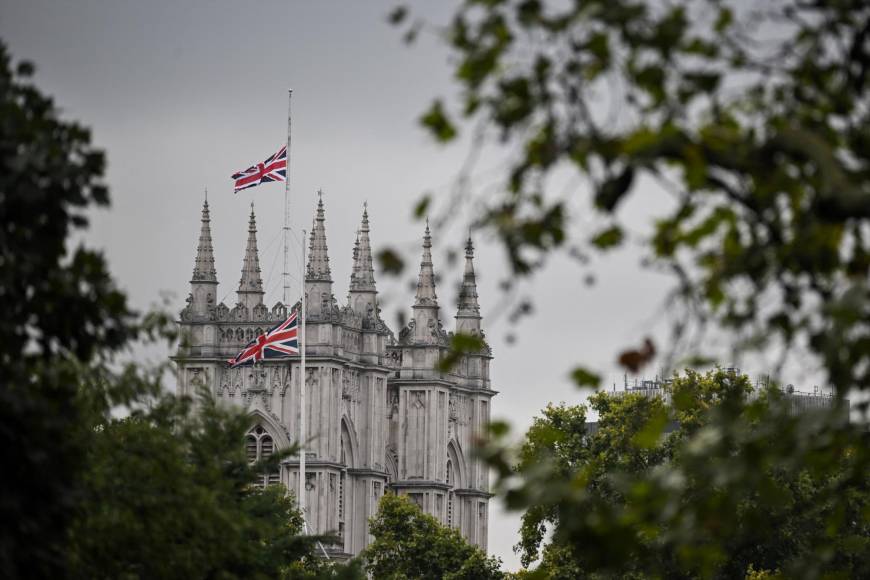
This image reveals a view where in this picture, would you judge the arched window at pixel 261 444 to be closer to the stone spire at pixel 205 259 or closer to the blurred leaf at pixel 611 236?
the stone spire at pixel 205 259

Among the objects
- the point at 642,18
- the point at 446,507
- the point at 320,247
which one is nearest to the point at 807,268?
the point at 642,18

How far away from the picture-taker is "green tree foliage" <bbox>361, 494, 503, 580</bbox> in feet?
348

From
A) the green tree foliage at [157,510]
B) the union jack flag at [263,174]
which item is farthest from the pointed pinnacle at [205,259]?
the green tree foliage at [157,510]

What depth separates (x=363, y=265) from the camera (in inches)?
5037

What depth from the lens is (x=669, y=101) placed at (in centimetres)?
1900

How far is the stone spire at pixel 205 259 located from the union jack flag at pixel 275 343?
31.7 feet

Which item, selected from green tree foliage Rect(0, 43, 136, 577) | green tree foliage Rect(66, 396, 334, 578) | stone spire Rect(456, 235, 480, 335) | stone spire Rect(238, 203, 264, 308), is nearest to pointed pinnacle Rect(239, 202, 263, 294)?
stone spire Rect(238, 203, 264, 308)

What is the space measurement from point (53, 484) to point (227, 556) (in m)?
10.5

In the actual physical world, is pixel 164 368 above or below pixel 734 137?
above

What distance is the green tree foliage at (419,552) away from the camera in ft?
348

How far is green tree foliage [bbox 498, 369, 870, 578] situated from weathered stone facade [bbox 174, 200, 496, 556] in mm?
24686

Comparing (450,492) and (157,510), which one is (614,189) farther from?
(450,492)

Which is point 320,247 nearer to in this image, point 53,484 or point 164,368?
point 164,368

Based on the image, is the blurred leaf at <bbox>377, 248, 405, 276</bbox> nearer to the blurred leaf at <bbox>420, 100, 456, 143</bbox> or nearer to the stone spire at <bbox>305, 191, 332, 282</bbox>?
the blurred leaf at <bbox>420, 100, 456, 143</bbox>
